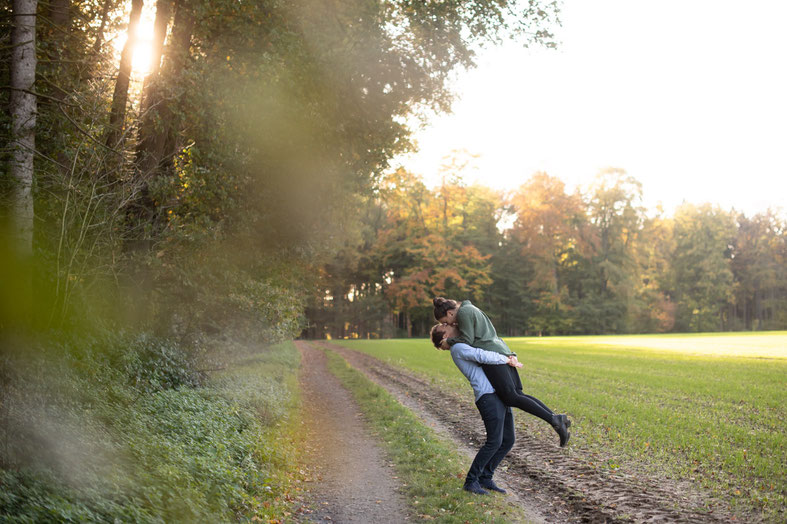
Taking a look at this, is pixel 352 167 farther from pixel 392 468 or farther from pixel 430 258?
pixel 430 258

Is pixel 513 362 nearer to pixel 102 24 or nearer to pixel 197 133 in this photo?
pixel 197 133

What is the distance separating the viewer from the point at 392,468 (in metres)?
7.74

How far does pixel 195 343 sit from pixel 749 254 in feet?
253

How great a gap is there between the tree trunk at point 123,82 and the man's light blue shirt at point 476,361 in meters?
6.14

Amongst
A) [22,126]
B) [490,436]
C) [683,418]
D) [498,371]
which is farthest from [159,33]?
[683,418]

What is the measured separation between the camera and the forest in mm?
5641

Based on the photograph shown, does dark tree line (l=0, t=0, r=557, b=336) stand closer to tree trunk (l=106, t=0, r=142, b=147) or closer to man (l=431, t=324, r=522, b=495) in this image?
tree trunk (l=106, t=0, r=142, b=147)

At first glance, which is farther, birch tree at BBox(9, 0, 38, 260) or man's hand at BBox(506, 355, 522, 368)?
birch tree at BBox(9, 0, 38, 260)

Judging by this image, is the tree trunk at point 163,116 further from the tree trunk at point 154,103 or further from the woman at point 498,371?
the woman at point 498,371

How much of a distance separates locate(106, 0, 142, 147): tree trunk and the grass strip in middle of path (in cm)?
647

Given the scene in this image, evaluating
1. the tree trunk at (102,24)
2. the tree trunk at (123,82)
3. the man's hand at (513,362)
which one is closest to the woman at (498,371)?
the man's hand at (513,362)

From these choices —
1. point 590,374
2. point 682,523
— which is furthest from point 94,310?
point 590,374

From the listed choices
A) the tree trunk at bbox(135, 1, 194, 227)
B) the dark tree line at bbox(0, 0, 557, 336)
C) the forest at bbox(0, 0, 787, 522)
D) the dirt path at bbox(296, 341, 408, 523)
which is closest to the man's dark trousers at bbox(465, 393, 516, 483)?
the dirt path at bbox(296, 341, 408, 523)

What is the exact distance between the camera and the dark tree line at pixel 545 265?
5847 cm
